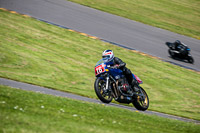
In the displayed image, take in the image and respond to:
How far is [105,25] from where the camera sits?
21453 mm

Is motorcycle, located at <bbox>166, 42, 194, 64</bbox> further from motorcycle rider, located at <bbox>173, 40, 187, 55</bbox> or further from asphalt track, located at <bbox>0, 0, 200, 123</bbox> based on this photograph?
asphalt track, located at <bbox>0, 0, 200, 123</bbox>

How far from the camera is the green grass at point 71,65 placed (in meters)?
11.4

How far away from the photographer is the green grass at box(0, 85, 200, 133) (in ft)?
18.6

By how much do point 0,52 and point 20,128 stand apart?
8406 millimetres

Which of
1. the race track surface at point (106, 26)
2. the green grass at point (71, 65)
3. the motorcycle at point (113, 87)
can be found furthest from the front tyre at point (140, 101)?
the race track surface at point (106, 26)

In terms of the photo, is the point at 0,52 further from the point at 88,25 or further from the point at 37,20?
the point at 88,25

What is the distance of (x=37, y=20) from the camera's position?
1923 centimetres

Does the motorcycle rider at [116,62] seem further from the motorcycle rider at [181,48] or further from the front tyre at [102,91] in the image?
the motorcycle rider at [181,48]

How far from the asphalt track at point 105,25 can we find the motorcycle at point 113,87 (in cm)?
925

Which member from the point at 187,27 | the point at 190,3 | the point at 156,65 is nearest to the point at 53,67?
the point at 156,65

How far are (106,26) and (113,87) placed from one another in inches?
500

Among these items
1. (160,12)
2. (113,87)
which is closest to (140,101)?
(113,87)

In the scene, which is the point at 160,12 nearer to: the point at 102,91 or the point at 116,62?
the point at 116,62

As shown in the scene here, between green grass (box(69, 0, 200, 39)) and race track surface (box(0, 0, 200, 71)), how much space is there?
174 cm
